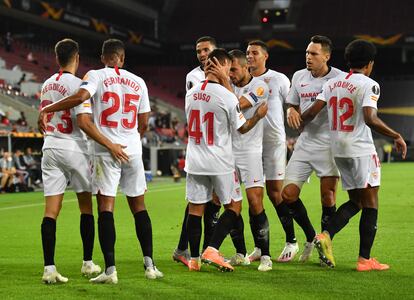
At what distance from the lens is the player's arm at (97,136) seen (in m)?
6.23

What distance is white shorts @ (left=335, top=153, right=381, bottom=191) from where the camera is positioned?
23.0 ft

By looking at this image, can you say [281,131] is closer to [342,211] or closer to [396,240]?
[342,211]

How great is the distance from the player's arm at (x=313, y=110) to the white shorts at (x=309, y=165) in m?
0.42

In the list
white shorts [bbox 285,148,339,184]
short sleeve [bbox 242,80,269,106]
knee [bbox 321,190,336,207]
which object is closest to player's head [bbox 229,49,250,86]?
short sleeve [bbox 242,80,269,106]

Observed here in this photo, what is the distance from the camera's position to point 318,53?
7484 mm

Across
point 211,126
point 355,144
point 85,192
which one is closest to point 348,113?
point 355,144

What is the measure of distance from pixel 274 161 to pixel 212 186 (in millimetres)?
1045

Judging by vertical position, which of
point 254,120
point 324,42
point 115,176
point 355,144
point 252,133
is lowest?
point 115,176

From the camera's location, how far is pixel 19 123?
86.0 ft

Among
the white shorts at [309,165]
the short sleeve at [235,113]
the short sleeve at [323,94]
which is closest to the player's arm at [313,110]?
the short sleeve at [323,94]

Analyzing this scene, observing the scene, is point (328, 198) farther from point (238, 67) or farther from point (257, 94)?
point (238, 67)

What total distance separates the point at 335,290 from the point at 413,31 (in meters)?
44.7

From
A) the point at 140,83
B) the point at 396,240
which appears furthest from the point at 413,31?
the point at 140,83

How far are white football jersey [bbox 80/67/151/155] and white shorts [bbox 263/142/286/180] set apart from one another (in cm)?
190
